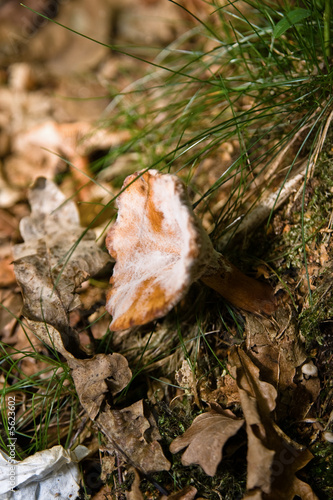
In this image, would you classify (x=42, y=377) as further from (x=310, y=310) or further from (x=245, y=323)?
(x=310, y=310)

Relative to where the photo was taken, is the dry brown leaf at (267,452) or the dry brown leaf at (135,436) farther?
the dry brown leaf at (135,436)

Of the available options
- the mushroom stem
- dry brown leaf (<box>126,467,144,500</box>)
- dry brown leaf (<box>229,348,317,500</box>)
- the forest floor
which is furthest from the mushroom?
dry brown leaf (<box>126,467,144,500</box>)

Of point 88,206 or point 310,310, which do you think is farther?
point 88,206

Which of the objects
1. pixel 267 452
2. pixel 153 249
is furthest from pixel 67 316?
pixel 267 452

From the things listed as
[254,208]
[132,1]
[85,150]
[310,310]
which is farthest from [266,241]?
[132,1]

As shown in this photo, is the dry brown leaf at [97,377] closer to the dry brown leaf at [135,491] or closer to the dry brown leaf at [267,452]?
the dry brown leaf at [135,491]

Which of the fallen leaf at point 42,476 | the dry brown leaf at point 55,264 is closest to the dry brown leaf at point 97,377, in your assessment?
the dry brown leaf at point 55,264
